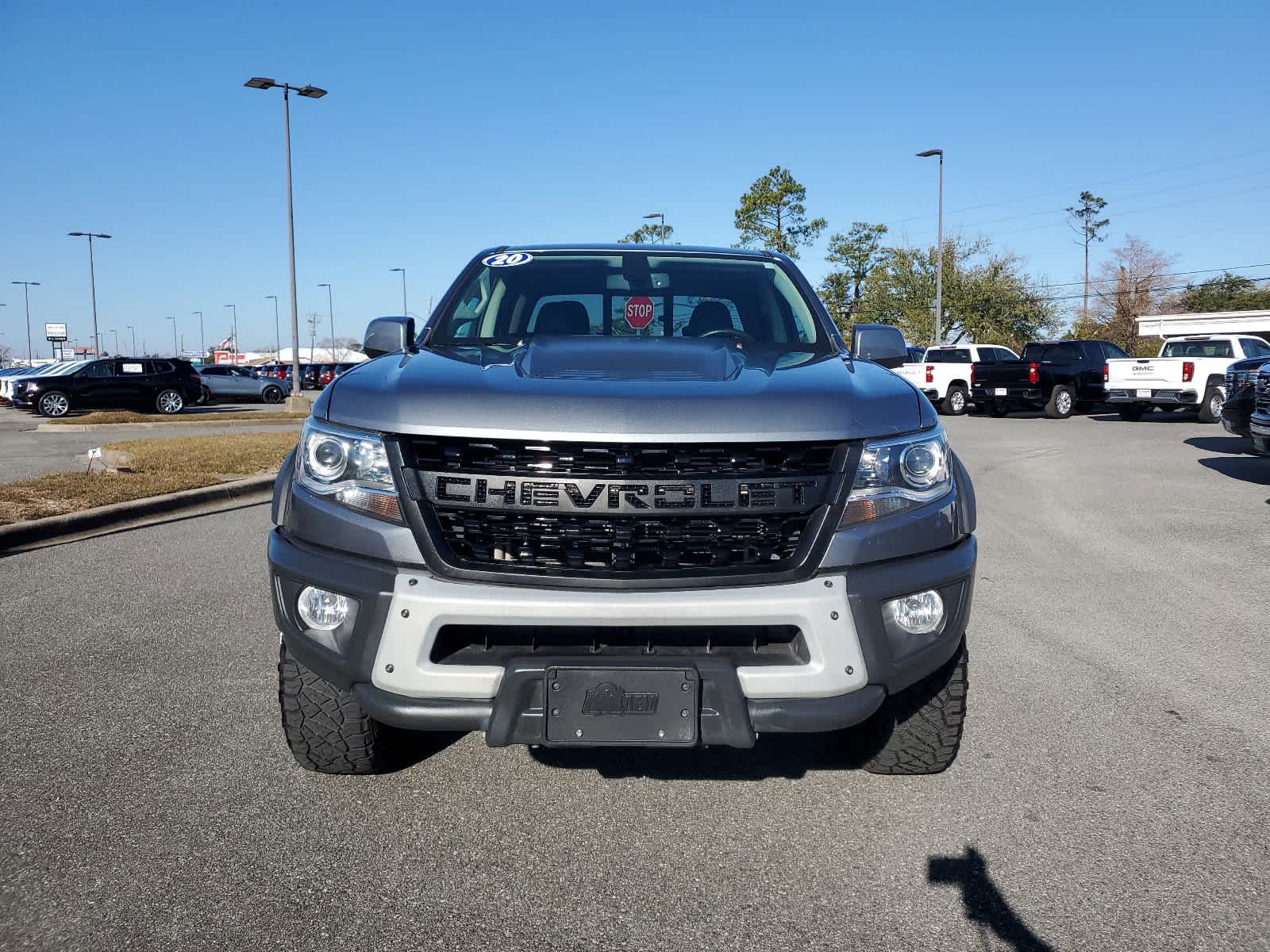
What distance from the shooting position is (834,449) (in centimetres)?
301

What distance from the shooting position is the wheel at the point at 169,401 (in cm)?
3102

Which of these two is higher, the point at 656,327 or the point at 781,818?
the point at 656,327

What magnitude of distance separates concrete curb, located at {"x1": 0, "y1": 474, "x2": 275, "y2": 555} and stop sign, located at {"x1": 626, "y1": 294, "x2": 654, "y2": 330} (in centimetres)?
558

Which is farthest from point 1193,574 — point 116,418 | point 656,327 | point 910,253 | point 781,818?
point 910,253

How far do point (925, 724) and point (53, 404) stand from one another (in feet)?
102

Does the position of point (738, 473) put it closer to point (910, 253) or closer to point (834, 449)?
point (834, 449)

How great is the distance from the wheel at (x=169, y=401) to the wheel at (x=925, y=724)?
3094cm

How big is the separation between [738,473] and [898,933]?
3.95 ft

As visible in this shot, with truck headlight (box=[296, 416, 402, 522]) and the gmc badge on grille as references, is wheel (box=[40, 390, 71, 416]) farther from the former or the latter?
the gmc badge on grille

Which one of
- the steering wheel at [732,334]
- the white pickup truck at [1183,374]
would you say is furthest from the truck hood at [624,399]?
the white pickup truck at [1183,374]

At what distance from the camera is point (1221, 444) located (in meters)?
17.2

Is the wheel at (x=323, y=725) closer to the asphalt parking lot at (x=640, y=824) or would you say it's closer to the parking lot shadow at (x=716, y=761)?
the asphalt parking lot at (x=640, y=824)

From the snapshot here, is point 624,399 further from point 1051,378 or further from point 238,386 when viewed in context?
point 238,386

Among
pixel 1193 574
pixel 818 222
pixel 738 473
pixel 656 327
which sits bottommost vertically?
pixel 1193 574
